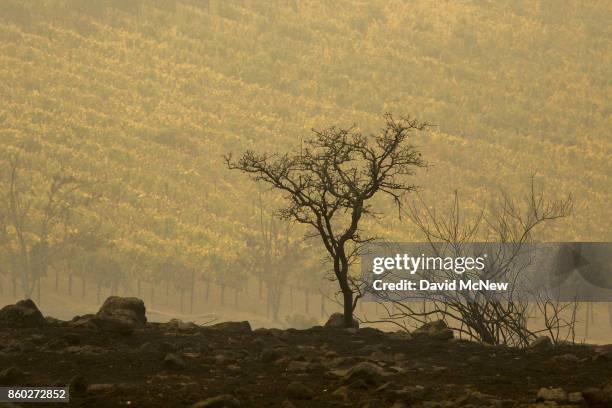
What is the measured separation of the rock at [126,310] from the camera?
12.7 meters

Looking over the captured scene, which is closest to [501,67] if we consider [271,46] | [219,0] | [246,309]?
[271,46]

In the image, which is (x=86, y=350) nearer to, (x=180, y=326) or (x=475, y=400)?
(x=180, y=326)

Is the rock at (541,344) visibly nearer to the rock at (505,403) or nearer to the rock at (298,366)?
the rock at (298,366)

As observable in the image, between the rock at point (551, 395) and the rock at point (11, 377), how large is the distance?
16.1ft

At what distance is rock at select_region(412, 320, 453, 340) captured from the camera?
1222 cm

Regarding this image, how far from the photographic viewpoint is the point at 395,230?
317 feet

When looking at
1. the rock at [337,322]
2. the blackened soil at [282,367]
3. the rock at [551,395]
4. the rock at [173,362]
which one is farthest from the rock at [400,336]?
the rock at [551,395]

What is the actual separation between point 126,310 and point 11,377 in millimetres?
4345

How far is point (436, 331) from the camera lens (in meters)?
12.7

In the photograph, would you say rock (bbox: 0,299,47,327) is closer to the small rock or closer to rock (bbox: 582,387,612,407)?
the small rock

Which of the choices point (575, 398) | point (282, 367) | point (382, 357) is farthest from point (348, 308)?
point (575, 398)

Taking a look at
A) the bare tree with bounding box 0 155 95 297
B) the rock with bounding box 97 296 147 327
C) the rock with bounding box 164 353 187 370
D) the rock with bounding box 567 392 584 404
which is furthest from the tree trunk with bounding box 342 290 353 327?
the bare tree with bounding box 0 155 95 297

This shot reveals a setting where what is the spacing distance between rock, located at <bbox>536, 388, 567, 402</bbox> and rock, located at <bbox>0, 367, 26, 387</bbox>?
4.90 metres

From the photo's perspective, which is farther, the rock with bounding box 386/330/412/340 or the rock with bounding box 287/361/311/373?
the rock with bounding box 386/330/412/340
